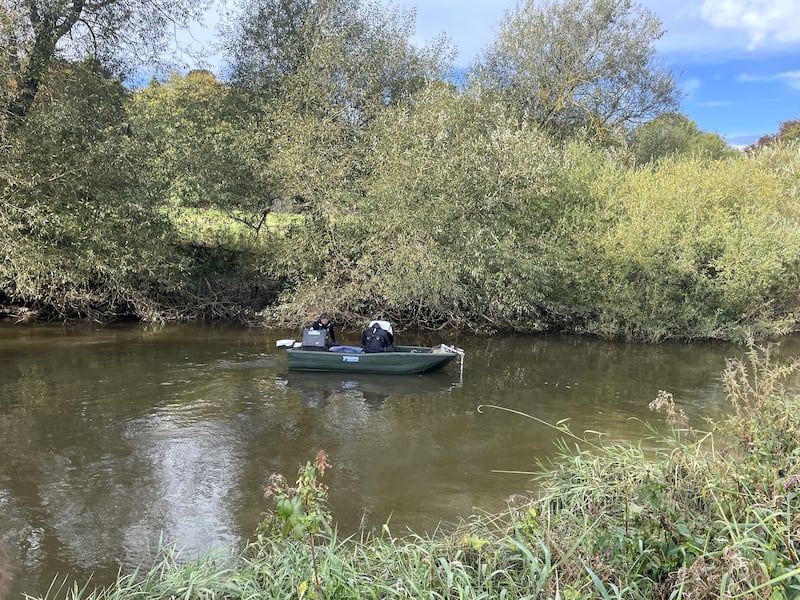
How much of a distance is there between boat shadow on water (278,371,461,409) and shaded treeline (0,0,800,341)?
139 inches

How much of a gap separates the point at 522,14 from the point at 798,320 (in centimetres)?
1529

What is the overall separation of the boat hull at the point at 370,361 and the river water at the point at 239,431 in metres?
0.27

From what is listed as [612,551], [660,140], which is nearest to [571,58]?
[660,140]

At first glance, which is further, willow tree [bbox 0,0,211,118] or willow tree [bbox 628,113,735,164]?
willow tree [bbox 628,113,735,164]

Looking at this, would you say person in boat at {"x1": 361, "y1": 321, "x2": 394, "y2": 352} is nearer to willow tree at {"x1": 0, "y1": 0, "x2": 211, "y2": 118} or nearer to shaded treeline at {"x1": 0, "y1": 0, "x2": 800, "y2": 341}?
shaded treeline at {"x1": 0, "y1": 0, "x2": 800, "y2": 341}

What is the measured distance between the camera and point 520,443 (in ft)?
28.7

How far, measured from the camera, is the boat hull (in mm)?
12336

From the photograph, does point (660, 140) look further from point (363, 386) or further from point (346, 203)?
point (363, 386)

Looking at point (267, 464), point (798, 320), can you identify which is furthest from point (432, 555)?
point (798, 320)

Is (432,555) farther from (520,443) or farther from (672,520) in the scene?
(520,443)

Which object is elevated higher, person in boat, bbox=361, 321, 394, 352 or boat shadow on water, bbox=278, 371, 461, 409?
person in boat, bbox=361, 321, 394, 352

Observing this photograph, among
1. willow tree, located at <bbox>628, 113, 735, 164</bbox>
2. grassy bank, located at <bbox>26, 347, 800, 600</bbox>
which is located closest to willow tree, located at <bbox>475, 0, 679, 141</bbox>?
willow tree, located at <bbox>628, 113, 735, 164</bbox>

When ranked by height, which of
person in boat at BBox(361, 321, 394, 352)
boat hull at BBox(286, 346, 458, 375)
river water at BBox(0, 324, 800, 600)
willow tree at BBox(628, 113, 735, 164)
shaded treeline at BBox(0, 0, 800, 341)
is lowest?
river water at BBox(0, 324, 800, 600)

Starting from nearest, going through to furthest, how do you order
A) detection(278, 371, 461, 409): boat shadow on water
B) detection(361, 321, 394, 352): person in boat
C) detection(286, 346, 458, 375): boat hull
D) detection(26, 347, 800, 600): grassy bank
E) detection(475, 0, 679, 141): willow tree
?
detection(26, 347, 800, 600): grassy bank, detection(278, 371, 461, 409): boat shadow on water, detection(286, 346, 458, 375): boat hull, detection(361, 321, 394, 352): person in boat, detection(475, 0, 679, 141): willow tree
